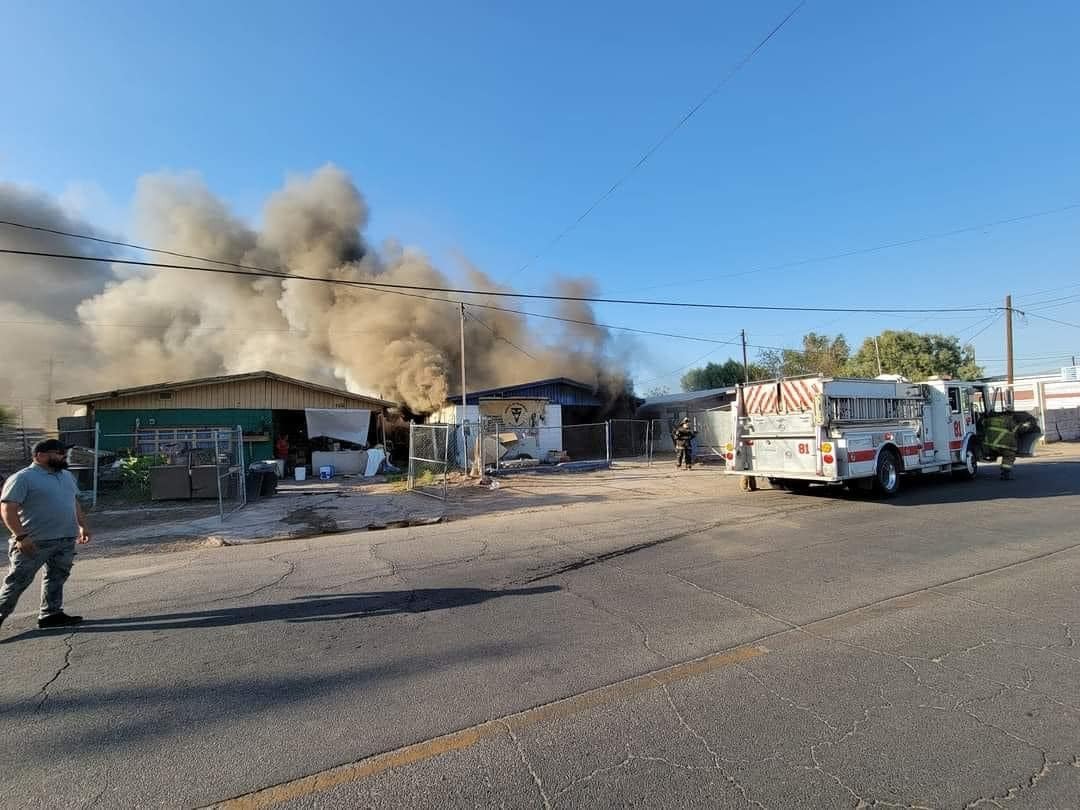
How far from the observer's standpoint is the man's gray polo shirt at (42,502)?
14.2ft

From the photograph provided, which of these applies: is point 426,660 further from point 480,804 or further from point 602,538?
point 602,538

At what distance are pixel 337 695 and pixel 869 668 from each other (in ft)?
9.98

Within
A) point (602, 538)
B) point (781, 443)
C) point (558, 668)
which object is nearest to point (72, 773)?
point (558, 668)

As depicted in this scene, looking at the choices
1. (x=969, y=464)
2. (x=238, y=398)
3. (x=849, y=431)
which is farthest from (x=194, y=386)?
(x=969, y=464)

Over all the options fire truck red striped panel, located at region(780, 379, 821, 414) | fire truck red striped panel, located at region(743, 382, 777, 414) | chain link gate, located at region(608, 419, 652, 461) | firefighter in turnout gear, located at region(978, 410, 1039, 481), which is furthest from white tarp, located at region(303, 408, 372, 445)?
firefighter in turnout gear, located at region(978, 410, 1039, 481)

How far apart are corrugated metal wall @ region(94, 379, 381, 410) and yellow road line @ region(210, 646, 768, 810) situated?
20.5 m

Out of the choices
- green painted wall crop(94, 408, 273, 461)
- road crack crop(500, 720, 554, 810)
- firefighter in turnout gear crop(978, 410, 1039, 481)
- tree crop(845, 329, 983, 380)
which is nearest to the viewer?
road crack crop(500, 720, 554, 810)

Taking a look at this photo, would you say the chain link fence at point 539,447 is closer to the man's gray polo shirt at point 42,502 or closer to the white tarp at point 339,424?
the white tarp at point 339,424

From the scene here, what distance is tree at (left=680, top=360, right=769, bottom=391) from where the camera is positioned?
50.0 metres

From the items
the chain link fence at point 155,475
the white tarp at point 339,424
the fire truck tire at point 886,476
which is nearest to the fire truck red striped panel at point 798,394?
the fire truck tire at point 886,476

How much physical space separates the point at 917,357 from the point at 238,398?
42641 millimetres

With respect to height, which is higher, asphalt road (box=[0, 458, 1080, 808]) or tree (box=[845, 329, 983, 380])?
tree (box=[845, 329, 983, 380])

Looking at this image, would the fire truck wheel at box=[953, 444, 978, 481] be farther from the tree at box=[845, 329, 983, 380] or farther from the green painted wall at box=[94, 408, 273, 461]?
the tree at box=[845, 329, 983, 380]

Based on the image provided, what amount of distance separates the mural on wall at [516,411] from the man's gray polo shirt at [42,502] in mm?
19183
